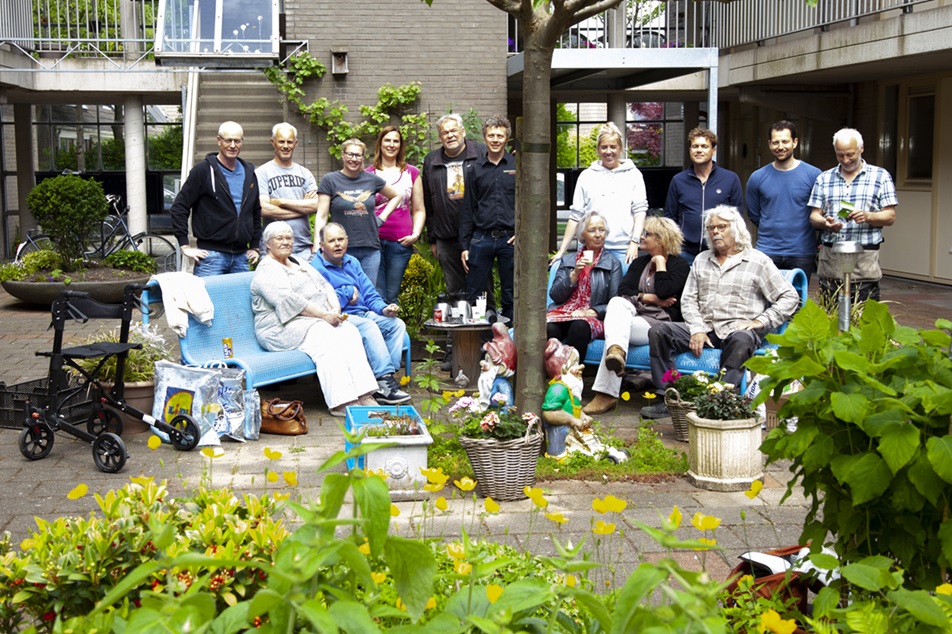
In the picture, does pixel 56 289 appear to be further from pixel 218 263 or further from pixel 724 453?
pixel 724 453

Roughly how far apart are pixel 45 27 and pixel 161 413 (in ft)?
46.0

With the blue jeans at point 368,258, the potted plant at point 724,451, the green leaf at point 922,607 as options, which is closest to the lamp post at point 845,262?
the potted plant at point 724,451

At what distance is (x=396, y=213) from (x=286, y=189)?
3.02 feet

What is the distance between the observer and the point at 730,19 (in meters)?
17.8

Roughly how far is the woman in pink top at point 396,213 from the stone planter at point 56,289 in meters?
5.07

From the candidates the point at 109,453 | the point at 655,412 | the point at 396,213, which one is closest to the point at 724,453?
the point at 655,412

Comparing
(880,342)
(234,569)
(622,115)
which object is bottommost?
(234,569)

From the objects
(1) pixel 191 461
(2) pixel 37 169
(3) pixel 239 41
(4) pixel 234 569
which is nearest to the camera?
(4) pixel 234 569

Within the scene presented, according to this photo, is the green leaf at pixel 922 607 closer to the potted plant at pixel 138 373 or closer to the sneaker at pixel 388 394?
the potted plant at pixel 138 373

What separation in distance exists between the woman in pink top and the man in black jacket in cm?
119

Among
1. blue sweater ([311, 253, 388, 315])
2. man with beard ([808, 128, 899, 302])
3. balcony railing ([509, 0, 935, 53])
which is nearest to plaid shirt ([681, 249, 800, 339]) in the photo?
man with beard ([808, 128, 899, 302])

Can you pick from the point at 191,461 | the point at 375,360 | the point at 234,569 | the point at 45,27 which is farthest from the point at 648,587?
the point at 45,27

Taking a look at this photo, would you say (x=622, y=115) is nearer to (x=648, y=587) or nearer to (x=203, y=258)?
(x=203, y=258)

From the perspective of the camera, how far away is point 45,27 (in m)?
19.0
